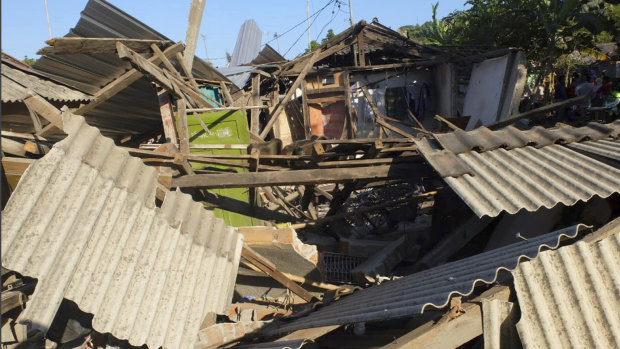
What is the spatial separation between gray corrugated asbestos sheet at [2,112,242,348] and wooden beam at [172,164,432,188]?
1601 mm

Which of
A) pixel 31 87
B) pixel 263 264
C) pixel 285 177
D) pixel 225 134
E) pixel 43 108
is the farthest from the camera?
pixel 225 134

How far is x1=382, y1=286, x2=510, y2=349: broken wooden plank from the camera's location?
7.86 ft

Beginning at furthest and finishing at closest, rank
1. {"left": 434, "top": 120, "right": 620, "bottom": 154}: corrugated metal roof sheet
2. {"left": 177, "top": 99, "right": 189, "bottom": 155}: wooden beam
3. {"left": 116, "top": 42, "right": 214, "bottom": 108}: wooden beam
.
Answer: {"left": 177, "top": 99, "right": 189, "bottom": 155}: wooden beam < {"left": 116, "top": 42, "right": 214, "bottom": 108}: wooden beam < {"left": 434, "top": 120, "right": 620, "bottom": 154}: corrugated metal roof sheet

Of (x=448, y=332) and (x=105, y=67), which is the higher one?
(x=105, y=67)

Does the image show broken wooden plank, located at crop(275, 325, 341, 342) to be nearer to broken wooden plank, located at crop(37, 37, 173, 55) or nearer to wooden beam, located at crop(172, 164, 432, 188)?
wooden beam, located at crop(172, 164, 432, 188)

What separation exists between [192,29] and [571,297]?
617cm

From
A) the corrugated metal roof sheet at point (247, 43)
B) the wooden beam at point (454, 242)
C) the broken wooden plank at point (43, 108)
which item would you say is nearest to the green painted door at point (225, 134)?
the wooden beam at point (454, 242)

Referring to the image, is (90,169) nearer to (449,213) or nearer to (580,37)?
(449,213)

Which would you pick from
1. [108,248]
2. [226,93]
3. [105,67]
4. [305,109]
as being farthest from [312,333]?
[305,109]

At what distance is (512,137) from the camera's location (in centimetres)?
478

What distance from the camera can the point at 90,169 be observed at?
2.56 m

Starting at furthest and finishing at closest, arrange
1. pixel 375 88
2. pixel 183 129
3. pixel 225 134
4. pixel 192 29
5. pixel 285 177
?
pixel 375 88
pixel 192 29
pixel 225 134
pixel 183 129
pixel 285 177

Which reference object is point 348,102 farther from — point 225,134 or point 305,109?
point 225,134

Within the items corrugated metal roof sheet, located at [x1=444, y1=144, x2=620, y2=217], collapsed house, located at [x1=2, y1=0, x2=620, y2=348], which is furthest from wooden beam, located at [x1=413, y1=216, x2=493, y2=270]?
corrugated metal roof sheet, located at [x1=444, y1=144, x2=620, y2=217]
